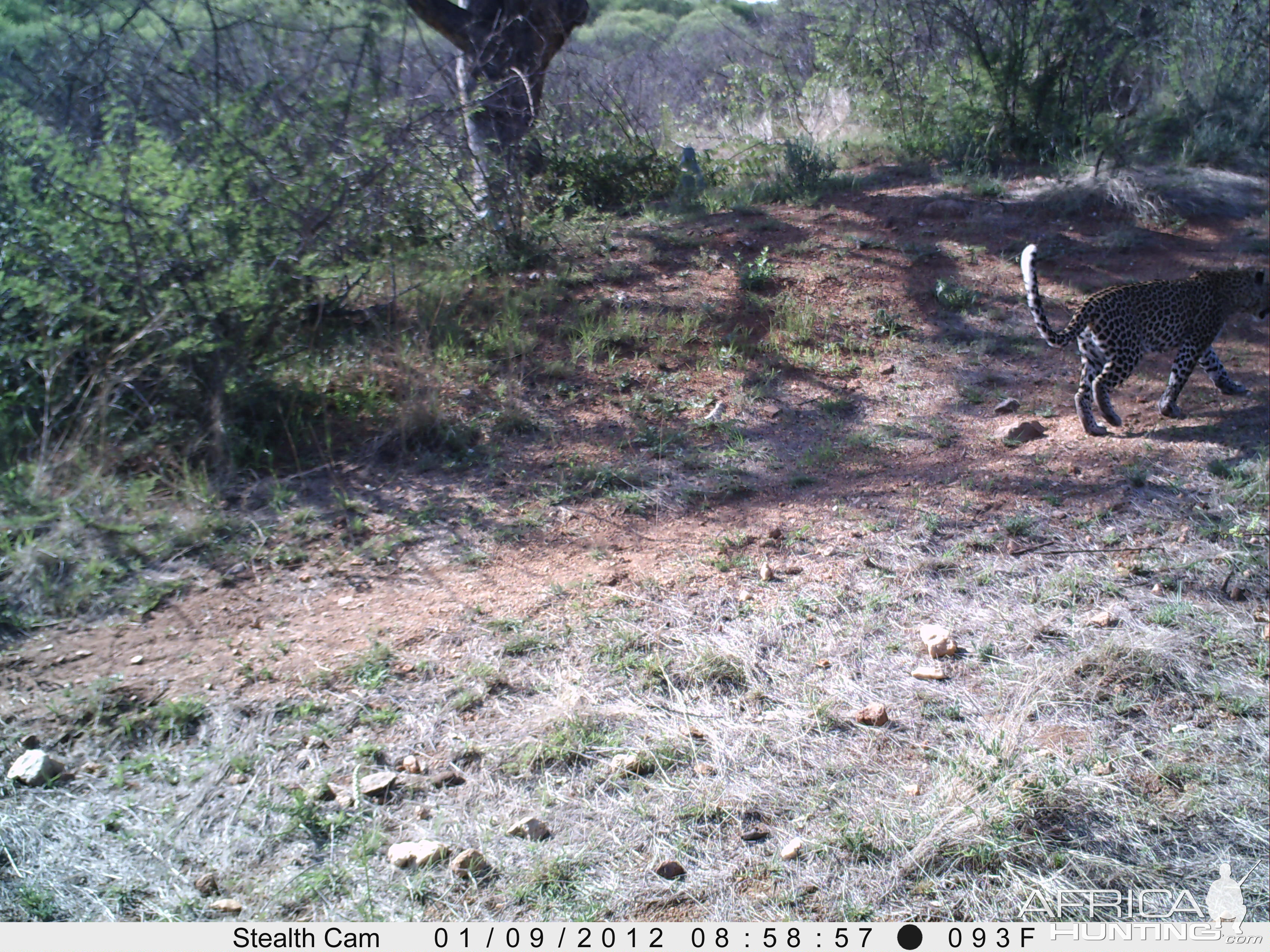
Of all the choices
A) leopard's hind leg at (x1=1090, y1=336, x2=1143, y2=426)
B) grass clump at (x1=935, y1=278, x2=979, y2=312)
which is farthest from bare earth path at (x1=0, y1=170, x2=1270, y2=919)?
grass clump at (x1=935, y1=278, x2=979, y2=312)

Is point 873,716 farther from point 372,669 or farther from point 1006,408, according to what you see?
point 1006,408

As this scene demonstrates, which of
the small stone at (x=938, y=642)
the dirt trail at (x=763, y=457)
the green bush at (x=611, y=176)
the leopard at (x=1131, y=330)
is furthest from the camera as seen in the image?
the green bush at (x=611, y=176)

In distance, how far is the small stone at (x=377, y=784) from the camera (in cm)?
307

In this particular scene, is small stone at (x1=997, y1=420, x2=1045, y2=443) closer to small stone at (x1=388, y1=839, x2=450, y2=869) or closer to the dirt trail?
the dirt trail

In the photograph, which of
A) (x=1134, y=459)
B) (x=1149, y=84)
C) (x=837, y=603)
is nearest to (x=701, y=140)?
(x=1149, y=84)

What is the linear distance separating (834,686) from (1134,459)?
10.2ft

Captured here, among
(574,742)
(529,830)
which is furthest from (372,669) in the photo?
(529,830)

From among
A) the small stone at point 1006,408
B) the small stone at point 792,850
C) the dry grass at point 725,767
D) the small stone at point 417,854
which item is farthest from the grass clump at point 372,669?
the small stone at point 1006,408

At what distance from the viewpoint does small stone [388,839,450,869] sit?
278cm

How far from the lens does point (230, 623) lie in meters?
4.01

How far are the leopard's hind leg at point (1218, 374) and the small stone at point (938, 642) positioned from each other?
157 inches

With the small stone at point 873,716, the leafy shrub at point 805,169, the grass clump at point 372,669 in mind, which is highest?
the leafy shrub at point 805,169

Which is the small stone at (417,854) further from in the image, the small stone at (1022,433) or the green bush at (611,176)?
the green bush at (611,176)

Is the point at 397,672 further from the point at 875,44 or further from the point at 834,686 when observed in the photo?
the point at 875,44
